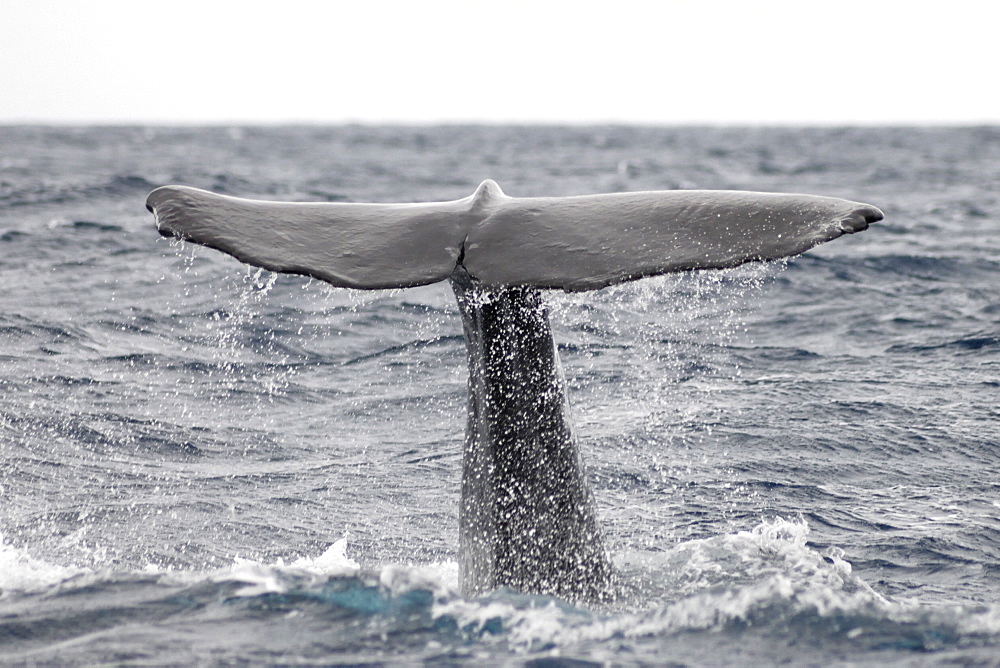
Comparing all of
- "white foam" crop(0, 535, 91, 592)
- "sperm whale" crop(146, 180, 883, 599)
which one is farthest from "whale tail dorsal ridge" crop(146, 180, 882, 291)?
"white foam" crop(0, 535, 91, 592)

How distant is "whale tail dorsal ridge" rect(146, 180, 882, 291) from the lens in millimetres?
4262

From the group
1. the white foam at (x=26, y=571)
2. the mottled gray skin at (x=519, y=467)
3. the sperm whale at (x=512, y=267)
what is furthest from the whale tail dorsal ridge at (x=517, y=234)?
the white foam at (x=26, y=571)

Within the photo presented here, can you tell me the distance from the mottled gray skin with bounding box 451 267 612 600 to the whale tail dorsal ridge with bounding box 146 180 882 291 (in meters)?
0.21

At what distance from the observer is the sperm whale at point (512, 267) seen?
439 cm

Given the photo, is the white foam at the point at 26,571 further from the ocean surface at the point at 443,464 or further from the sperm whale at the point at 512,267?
the sperm whale at the point at 512,267

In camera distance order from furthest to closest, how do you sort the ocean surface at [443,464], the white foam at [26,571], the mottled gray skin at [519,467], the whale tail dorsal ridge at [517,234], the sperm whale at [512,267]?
the white foam at [26,571]
the mottled gray skin at [519,467]
the ocean surface at [443,464]
the sperm whale at [512,267]
the whale tail dorsal ridge at [517,234]

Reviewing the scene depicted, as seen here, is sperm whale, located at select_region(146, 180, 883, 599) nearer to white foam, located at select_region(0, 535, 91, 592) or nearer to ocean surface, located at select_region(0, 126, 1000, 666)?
ocean surface, located at select_region(0, 126, 1000, 666)

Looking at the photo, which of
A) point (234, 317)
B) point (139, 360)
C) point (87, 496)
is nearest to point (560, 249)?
point (87, 496)

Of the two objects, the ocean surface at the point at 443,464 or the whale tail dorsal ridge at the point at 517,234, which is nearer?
the whale tail dorsal ridge at the point at 517,234

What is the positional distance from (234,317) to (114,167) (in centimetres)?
2287

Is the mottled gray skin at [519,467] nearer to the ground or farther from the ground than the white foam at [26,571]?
farther from the ground

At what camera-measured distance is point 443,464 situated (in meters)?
7.74

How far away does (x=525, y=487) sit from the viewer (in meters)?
4.71

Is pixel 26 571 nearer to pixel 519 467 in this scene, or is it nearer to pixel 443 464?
pixel 519 467
